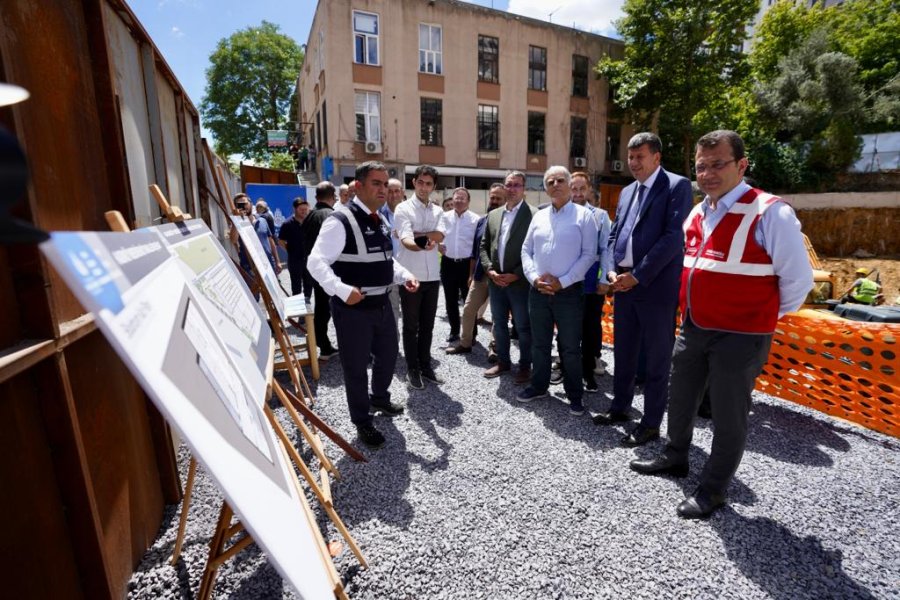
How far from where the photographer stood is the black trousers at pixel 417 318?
4.13 metres

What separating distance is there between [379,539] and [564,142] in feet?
72.5

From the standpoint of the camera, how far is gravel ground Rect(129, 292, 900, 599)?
6.46ft

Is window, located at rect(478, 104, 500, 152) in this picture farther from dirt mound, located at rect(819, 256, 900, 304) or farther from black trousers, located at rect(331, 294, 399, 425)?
black trousers, located at rect(331, 294, 399, 425)

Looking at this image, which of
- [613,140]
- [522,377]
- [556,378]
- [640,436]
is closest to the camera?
[640,436]

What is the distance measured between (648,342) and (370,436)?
213cm

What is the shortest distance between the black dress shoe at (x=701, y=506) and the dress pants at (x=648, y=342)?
77 centimetres

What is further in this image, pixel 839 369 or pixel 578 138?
pixel 578 138

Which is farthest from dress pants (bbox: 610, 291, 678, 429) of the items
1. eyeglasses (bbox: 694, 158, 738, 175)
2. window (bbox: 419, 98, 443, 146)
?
window (bbox: 419, 98, 443, 146)

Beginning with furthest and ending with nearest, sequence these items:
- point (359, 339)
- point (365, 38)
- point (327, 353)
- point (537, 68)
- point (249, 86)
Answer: point (249, 86)
point (537, 68)
point (365, 38)
point (327, 353)
point (359, 339)

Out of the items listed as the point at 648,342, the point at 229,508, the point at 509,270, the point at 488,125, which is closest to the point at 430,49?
the point at 488,125

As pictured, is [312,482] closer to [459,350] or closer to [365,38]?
[459,350]

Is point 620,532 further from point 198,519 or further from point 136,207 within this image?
point 136,207

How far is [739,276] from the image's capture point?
7.45 feet

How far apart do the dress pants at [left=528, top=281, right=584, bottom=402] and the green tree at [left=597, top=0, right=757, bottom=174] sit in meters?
19.4
